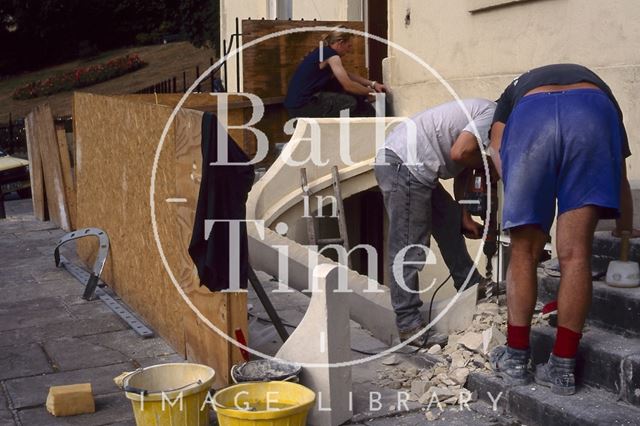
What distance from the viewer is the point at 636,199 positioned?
6.48 metres

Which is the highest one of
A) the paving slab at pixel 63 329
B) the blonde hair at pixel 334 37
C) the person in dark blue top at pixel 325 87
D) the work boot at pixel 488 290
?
the blonde hair at pixel 334 37

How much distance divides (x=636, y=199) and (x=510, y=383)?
2008mm

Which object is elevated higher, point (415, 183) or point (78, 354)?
point (415, 183)

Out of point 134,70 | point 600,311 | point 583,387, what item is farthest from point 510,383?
point 134,70

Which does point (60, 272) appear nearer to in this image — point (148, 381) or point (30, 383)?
point (30, 383)

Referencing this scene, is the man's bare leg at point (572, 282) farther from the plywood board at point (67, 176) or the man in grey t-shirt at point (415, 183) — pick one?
the plywood board at point (67, 176)

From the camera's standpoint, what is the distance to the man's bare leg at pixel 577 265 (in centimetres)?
484

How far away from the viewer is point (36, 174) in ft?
48.3

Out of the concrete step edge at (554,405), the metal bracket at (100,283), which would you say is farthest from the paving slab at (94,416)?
the concrete step edge at (554,405)

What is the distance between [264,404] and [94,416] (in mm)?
1131

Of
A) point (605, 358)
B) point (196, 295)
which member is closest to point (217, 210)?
point (196, 295)

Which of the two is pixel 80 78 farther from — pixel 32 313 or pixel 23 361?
pixel 23 361

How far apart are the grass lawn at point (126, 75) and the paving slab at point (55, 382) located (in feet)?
98.8

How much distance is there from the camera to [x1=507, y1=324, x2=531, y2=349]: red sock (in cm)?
517
